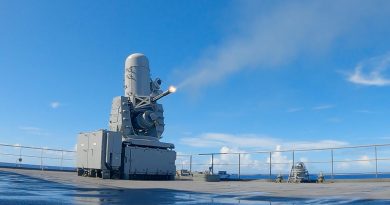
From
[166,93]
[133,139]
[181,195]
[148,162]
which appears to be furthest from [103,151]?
[181,195]

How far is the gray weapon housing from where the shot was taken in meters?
21.3

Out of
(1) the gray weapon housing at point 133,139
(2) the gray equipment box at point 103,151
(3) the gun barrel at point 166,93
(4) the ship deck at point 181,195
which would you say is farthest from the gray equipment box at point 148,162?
(4) the ship deck at point 181,195

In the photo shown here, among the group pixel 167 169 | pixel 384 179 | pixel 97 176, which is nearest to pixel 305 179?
pixel 384 179

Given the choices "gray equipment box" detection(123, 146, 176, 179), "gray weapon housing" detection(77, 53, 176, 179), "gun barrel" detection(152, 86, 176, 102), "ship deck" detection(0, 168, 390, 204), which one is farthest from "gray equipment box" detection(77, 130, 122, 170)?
"ship deck" detection(0, 168, 390, 204)

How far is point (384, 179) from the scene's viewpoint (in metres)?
16.9

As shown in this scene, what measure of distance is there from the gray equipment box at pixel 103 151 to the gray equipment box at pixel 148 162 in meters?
0.58

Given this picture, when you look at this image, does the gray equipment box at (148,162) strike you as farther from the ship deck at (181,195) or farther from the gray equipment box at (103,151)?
the ship deck at (181,195)

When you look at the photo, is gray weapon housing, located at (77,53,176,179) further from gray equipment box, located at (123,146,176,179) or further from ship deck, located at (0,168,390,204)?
ship deck, located at (0,168,390,204)

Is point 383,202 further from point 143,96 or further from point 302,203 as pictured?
point 143,96

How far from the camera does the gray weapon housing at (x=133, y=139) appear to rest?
2128cm

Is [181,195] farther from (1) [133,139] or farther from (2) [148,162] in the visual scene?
(1) [133,139]

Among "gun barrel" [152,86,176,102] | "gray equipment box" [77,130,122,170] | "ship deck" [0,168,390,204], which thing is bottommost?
"ship deck" [0,168,390,204]

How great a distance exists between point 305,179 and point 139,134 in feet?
31.6

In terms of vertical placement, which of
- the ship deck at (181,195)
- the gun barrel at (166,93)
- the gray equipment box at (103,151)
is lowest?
the ship deck at (181,195)
